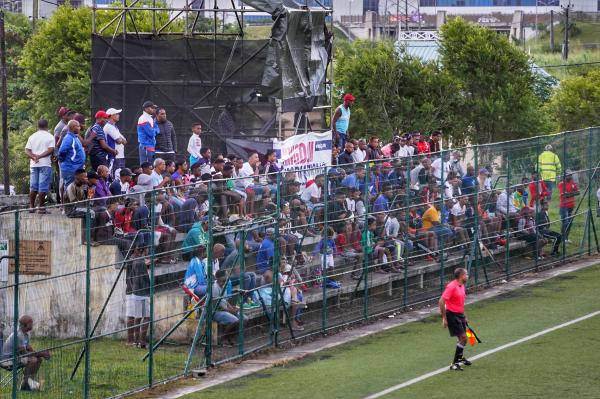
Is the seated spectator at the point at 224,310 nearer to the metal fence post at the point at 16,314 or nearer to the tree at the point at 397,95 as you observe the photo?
the metal fence post at the point at 16,314

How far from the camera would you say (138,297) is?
15273 mm

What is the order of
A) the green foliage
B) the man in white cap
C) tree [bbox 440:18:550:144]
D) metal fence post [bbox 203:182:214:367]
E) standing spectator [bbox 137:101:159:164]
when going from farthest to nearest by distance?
1. the green foliage
2. tree [bbox 440:18:550:144]
3. standing spectator [bbox 137:101:159:164]
4. the man in white cap
5. metal fence post [bbox 203:182:214:367]

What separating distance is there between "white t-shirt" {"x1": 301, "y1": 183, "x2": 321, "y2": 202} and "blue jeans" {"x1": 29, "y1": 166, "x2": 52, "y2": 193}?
4.14 metres

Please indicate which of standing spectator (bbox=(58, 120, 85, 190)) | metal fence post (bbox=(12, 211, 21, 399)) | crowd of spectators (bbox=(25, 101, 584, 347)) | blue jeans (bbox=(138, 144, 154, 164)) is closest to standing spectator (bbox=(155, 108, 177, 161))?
crowd of spectators (bbox=(25, 101, 584, 347))

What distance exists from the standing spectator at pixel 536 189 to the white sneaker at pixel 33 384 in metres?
13.6

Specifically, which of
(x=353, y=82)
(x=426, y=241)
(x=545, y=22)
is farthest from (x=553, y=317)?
(x=545, y=22)

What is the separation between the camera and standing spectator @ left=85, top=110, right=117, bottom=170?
63.3 feet

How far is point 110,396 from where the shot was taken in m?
14.6

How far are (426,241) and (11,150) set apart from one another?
2906 cm

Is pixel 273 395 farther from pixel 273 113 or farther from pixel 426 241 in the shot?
pixel 273 113

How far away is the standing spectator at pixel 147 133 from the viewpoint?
70.2ft

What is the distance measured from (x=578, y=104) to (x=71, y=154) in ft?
97.2

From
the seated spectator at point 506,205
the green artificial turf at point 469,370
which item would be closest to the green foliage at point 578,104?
the seated spectator at point 506,205

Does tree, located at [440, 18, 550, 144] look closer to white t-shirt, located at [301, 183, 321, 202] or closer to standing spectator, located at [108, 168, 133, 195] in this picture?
white t-shirt, located at [301, 183, 321, 202]
